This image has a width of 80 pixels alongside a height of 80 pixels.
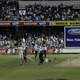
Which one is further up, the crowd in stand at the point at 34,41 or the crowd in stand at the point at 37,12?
the crowd in stand at the point at 37,12

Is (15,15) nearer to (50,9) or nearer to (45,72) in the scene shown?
(50,9)

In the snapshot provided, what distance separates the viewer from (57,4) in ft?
189

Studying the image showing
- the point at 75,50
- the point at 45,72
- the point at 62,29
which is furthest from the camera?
the point at 62,29

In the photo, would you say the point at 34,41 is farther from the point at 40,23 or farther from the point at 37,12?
the point at 37,12

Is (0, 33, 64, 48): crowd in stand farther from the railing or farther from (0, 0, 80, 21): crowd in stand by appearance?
(0, 0, 80, 21): crowd in stand

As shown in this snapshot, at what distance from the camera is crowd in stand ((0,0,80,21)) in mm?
54156

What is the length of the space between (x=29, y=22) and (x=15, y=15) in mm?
3554

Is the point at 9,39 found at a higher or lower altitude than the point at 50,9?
lower

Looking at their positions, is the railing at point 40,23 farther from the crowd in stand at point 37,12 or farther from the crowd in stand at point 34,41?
the crowd in stand at point 34,41

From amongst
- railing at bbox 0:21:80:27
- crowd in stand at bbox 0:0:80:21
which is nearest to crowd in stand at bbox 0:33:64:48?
railing at bbox 0:21:80:27

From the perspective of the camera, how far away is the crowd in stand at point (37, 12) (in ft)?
178

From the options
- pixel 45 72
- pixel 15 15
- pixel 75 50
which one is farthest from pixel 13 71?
pixel 15 15

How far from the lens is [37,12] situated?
56.1 metres

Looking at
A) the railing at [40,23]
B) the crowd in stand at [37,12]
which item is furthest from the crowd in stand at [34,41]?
the crowd in stand at [37,12]
